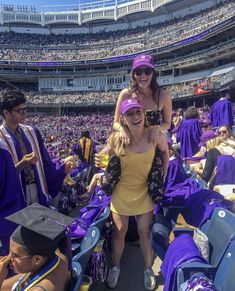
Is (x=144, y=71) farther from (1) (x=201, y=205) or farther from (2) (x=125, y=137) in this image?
(1) (x=201, y=205)

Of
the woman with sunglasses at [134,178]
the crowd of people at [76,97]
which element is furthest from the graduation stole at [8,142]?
the crowd of people at [76,97]

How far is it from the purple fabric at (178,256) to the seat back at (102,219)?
72 cm

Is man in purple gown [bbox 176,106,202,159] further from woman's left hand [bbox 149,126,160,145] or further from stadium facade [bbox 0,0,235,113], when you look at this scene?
stadium facade [bbox 0,0,235,113]

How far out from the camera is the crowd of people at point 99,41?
145 ft

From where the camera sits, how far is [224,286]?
183cm

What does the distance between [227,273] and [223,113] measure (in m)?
4.53

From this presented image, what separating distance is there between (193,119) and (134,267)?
3.87 metres

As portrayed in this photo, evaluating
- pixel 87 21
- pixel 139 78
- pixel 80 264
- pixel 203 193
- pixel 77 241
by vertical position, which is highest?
pixel 87 21

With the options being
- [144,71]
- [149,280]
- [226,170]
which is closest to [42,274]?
[149,280]

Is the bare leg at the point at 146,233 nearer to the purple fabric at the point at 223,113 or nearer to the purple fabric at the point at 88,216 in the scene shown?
the purple fabric at the point at 88,216

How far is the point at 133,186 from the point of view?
300cm

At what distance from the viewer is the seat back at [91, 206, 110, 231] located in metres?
2.82

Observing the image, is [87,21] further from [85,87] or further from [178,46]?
[178,46]

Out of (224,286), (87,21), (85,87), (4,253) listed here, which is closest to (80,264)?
(4,253)
